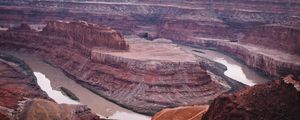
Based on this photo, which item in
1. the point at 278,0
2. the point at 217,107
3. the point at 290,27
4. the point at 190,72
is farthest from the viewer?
the point at 278,0

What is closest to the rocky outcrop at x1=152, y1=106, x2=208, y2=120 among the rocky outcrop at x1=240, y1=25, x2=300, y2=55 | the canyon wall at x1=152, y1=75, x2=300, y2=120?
the canyon wall at x1=152, y1=75, x2=300, y2=120

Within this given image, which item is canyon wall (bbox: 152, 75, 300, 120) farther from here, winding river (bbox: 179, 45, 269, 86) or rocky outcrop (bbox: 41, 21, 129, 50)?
winding river (bbox: 179, 45, 269, 86)

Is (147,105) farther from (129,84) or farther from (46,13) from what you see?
(46,13)

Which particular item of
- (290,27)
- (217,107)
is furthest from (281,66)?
(217,107)

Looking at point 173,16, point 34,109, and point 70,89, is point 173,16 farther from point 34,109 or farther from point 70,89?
point 34,109

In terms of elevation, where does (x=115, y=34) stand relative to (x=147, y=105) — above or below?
above

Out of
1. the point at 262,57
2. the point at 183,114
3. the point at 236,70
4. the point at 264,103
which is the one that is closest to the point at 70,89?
the point at 183,114

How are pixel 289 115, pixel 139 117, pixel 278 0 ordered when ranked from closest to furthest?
pixel 289 115 < pixel 139 117 < pixel 278 0
